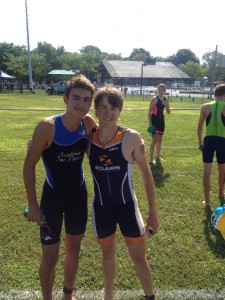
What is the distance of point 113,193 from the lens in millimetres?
2797

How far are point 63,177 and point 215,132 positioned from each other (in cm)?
312

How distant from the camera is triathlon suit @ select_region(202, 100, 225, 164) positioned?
16.2 feet

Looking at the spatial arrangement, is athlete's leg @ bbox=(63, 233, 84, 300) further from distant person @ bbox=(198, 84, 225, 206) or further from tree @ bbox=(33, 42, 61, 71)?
tree @ bbox=(33, 42, 61, 71)

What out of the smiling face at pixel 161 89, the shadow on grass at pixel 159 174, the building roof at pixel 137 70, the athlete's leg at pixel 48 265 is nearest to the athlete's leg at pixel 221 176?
the shadow on grass at pixel 159 174

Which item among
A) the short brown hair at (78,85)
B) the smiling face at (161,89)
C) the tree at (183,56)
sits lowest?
the short brown hair at (78,85)

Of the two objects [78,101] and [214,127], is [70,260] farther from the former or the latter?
[214,127]

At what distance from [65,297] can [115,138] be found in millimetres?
1692

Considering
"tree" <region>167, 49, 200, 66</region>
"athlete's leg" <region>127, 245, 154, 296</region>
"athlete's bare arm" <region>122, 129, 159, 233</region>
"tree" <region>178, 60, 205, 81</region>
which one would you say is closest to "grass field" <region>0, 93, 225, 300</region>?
"athlete's leg" <region>127, 245, 154, 296</region>

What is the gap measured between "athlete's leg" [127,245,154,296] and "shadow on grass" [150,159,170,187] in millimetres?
3637

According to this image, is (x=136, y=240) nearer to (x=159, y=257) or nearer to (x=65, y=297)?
(x=65, y=297)

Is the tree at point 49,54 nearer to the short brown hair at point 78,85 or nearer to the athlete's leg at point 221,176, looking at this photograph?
the athlete's leg at point 221,176

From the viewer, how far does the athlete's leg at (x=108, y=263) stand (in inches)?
115

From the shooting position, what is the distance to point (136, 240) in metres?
2.77

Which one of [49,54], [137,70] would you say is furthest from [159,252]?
[49,54]
